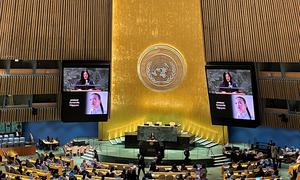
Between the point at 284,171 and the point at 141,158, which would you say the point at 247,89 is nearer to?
the point at 284,171

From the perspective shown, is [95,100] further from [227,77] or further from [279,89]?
[279,89]

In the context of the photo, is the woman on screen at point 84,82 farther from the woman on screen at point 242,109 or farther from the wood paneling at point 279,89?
the wood paneling at point 279,89

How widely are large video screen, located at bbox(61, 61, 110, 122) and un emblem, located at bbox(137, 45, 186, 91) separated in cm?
379

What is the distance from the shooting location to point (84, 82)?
22438 mm

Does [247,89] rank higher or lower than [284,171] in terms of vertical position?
higher

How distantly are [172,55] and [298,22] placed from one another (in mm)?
8678

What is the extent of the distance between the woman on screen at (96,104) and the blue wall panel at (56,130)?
14.9 feet

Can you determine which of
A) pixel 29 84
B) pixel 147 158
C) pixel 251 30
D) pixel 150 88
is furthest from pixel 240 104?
pixel 29 84


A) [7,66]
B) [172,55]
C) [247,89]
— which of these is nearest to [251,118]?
[247,89]

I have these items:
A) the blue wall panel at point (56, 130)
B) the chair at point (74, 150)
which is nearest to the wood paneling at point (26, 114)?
the chair at point (74, 150)

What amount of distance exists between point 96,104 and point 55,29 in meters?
4.62

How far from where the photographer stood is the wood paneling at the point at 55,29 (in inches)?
837

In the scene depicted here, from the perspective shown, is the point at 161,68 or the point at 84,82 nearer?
the point at 84,82

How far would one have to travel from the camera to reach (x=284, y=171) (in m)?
20.2
